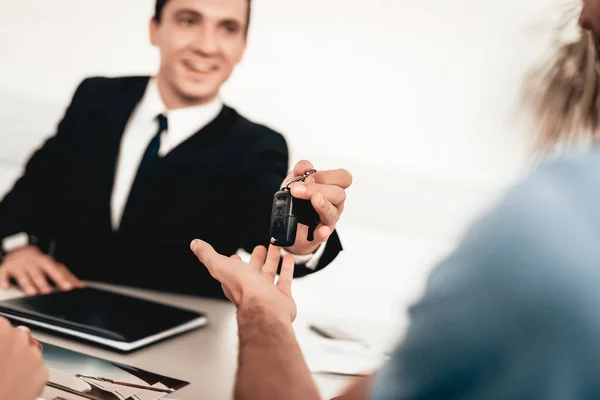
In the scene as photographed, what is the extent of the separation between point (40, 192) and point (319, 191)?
0.72 meters

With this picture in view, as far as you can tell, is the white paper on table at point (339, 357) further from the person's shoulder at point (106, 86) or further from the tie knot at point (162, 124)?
the person's shoulder at point (106, 86)

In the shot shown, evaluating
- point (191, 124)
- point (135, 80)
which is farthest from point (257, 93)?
point (135, 80)

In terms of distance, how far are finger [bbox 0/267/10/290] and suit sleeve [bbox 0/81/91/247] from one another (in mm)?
148

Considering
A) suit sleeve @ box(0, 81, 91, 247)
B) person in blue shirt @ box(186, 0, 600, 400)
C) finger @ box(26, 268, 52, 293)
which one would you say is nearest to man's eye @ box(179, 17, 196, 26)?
suit sleeve @ box(0, 81, 91, 247)

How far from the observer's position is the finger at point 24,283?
1.03m

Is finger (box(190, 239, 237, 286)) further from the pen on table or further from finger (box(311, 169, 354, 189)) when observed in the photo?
the pen on table

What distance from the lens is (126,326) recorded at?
86 centimetres

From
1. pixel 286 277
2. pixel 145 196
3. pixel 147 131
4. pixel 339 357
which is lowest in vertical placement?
pixel 339 357

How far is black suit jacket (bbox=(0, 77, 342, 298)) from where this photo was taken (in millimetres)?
1138

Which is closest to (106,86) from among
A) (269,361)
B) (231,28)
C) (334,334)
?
(231,28)

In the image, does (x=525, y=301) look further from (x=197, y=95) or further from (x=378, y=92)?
(x=197, y=95)

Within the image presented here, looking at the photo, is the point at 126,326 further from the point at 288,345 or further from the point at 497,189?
the point at 497,189

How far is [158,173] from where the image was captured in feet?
3.84

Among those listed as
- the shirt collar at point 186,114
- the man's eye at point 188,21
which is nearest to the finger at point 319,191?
the shirt collar at point 186,114
